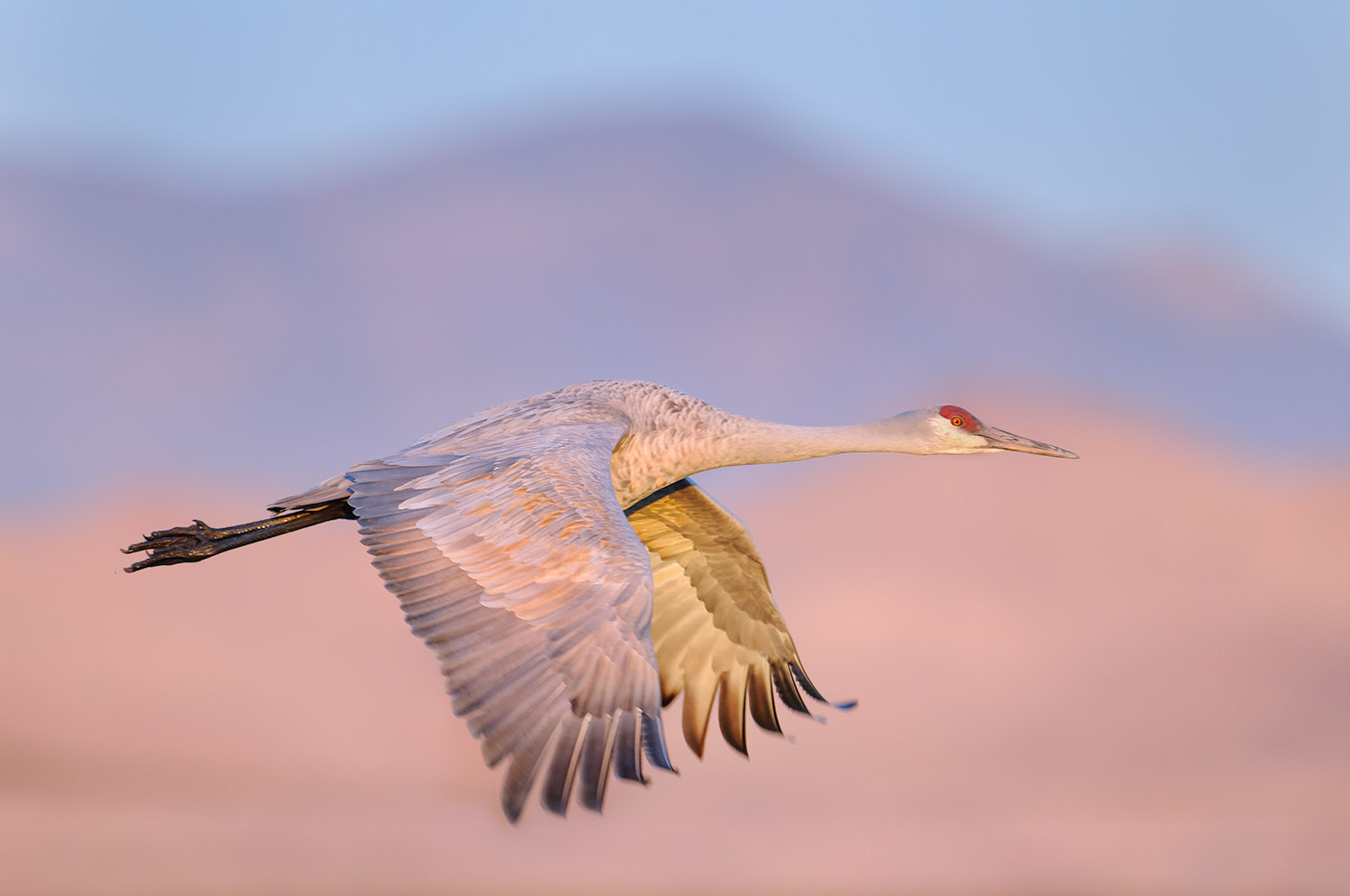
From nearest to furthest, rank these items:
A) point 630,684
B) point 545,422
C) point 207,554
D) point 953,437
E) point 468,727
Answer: point 468,727 < point 630,684 < point 545,422 < point 207,554 < point 953,437

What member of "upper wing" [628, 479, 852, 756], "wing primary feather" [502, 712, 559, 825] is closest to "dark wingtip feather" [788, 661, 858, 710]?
"upper wing" [628, 479, 852, 756]

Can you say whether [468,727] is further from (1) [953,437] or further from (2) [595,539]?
(1) [953,437]

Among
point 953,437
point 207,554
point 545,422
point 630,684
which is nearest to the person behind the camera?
point 630,684

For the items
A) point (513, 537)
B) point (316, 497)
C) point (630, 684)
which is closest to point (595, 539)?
point (513, 537)

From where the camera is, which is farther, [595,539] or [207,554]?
[207,554]

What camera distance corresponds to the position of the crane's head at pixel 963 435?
28.5ft

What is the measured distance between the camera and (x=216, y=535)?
8.23 metres

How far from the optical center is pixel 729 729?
858 centimetres

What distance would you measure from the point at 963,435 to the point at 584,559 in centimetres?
359

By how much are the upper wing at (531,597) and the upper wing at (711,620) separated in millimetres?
1820

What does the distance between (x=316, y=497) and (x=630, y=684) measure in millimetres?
2915

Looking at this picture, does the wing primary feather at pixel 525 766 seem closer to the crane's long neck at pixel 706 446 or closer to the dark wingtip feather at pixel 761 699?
the crane's long neck at pixel 706 446

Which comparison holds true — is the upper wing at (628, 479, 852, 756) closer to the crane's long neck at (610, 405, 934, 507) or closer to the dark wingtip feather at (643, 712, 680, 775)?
the crane's long neck at (610, 405, 934, 507)

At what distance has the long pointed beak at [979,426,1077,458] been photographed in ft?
28.5
